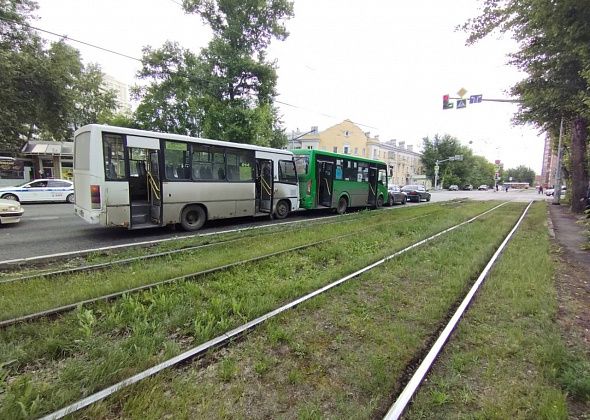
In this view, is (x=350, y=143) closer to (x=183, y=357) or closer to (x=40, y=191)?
(x=40, y=191)

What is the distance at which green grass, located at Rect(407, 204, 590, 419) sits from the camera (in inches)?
96.4

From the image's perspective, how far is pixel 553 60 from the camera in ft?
39.4

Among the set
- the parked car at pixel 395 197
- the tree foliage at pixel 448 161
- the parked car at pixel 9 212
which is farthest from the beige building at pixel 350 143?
the parked car at pixel 9 212

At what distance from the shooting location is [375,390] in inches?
102

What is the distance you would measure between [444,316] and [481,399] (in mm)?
1498

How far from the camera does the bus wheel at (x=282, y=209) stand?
12.9 meters

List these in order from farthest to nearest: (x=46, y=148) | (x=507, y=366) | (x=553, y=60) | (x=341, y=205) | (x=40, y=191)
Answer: (x=46, y=148), (x=40, y=191), (x=341, y=205), (x=553, y=60), (x=507, y=366)

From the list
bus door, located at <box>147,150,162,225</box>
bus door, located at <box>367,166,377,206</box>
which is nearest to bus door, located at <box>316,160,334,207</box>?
bus door, located at <box>367,166,377,206</box>

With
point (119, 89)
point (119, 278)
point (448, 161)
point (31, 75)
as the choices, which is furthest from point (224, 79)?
point (448, 161)

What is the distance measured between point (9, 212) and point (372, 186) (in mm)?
15595

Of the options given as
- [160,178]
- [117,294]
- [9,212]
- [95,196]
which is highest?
[160,178]

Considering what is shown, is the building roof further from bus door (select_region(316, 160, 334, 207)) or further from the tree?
the tree

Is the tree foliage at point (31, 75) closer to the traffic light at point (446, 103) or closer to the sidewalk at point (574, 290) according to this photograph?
the traffic light at point (446, 103)

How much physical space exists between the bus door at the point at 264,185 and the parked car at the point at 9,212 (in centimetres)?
738
